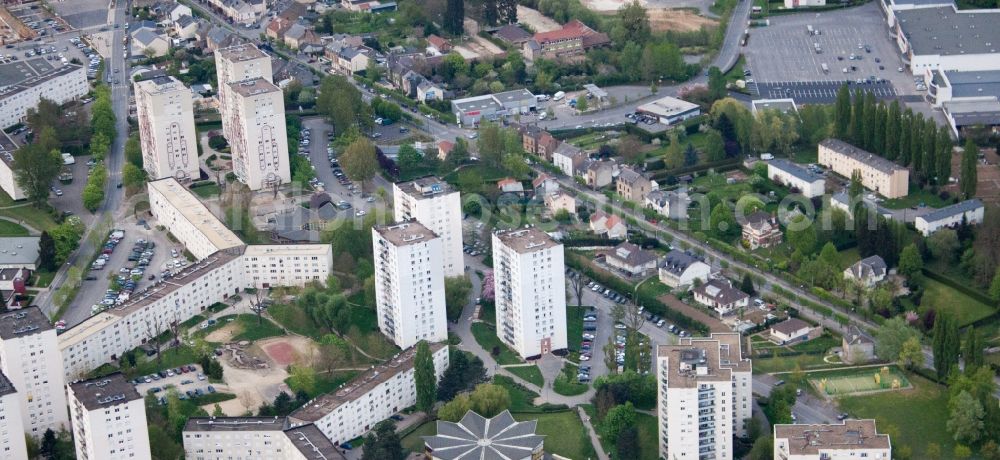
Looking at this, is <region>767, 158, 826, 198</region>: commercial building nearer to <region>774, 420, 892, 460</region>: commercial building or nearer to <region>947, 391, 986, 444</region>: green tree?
<region>947, 391, 986, 444</region>: green tree

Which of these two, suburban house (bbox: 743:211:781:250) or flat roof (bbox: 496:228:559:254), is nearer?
flat roof (bbox: 496:228:559:254)

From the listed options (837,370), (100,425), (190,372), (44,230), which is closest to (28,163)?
(44,230)

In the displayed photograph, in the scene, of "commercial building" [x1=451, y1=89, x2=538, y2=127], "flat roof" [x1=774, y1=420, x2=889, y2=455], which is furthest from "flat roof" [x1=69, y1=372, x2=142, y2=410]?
"commercial building" [x1=451, y1=89, x2=538, y2=127]

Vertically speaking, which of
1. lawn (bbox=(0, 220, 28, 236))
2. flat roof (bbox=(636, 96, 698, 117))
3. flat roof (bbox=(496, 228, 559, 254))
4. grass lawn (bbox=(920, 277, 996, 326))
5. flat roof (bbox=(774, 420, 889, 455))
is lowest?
grass lawn (bbox=(920, 277, 996, 326))

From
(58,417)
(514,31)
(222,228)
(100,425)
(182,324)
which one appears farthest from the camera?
(514,31)

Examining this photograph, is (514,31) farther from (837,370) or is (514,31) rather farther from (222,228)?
(837,370)

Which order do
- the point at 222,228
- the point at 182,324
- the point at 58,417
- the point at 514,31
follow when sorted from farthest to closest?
the point at 514,31 → the point at 222,228 → the point at 182,324 → the point at 58,417
